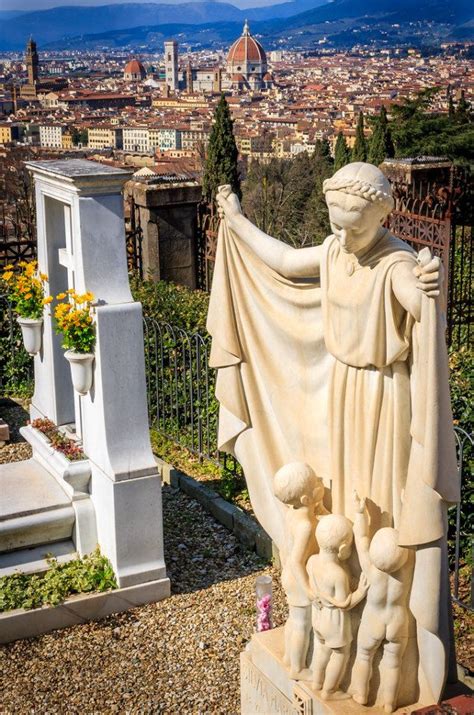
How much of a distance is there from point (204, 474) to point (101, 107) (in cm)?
18863

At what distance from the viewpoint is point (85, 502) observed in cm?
542

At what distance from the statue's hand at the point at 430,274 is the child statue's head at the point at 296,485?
92 cm

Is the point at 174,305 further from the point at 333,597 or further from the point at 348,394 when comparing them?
the point at 333,597

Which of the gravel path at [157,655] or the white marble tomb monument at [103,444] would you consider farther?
the white marble tomb monument at [103,444]

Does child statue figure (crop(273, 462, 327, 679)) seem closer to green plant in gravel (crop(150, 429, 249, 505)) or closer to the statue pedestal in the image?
the statue pedestal

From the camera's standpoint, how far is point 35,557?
535cm

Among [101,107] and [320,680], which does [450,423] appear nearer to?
[320,680]

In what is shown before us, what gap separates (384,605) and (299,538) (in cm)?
41

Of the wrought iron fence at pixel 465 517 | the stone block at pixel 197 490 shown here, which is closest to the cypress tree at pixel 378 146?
the stone block at pixel 197 490

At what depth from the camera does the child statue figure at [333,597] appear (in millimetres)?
3297

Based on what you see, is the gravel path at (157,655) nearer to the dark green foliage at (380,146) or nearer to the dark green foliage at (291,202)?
the dark green foliage at (291,202)

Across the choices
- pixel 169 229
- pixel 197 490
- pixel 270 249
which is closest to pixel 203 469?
pixel 197 490

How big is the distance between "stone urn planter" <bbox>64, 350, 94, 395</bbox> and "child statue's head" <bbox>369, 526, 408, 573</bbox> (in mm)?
2346

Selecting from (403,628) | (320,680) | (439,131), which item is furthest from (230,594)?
(439,131)
